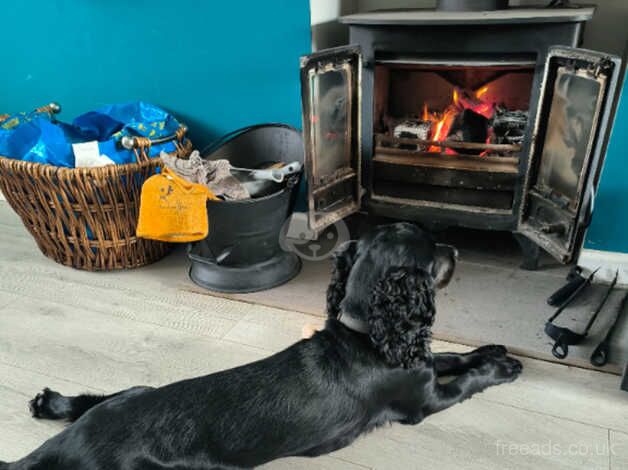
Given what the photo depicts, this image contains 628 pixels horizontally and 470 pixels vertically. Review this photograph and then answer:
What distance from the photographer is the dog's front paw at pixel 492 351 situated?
4.99 ft

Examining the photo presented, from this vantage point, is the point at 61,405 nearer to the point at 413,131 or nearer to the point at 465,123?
the point at 413,131

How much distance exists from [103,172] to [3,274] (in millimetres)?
696

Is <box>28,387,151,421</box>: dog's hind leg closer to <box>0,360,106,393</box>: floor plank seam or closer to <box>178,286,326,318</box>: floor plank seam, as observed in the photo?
<box>0,360,106,393</box>: floor plank seam

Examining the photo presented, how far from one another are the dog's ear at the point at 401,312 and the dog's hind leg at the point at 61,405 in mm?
750

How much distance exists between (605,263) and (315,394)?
4.52 feet

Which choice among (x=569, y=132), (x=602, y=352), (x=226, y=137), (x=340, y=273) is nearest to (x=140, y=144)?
(x=226, y=137)

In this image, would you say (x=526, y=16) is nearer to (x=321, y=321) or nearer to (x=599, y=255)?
(x=599, y=255)

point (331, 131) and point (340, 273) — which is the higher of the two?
point (331, 131)

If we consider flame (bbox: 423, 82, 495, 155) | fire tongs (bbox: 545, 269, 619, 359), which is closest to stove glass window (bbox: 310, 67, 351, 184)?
flame (bbox: 423, 82, 495, 155)

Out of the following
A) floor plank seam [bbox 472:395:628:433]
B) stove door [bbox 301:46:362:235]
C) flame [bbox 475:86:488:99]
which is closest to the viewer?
floor plank seam [bbox 472:395:628:433]

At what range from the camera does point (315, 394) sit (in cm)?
112

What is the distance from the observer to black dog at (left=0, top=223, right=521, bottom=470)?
3.27 feet

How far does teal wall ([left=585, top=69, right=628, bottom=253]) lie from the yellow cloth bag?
4.54 feet

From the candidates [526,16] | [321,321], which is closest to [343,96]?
[526,16]
